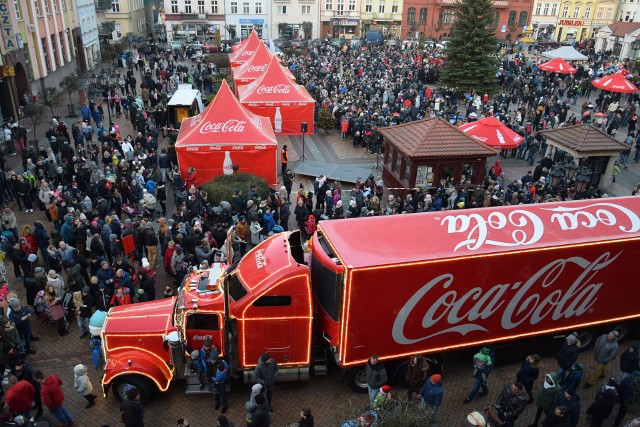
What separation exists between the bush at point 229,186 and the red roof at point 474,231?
7.81 metres

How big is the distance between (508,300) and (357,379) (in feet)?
10.6

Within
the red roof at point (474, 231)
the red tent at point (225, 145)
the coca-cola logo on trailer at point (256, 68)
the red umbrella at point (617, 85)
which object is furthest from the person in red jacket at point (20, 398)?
the red umbrella at point (617, 85)

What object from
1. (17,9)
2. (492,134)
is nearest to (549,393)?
(492,134)

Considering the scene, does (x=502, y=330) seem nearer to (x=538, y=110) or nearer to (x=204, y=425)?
(x=204, y=425)

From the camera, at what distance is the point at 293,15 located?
63.1 metres

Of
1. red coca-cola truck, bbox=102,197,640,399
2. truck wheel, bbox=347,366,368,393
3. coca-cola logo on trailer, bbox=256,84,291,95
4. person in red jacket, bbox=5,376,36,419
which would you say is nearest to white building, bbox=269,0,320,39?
coca-cola logo on trailer, bbox=256,84,291,95

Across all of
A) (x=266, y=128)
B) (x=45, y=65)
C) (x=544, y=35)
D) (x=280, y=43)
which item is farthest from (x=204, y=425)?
(x=544, y=35)

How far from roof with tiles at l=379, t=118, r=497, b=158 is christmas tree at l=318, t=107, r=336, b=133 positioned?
8.51 m

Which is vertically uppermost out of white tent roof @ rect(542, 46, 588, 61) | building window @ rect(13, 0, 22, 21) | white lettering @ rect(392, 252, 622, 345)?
Answer: building window @ rect(13, 0, 22, 21)

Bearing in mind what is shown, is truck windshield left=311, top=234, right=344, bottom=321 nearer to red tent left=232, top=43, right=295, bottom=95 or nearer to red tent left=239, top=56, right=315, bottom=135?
red tent left=239, top=56, right=315, bottom=135

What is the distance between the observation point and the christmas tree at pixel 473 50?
33031 mm

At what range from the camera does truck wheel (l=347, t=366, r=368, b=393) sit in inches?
373

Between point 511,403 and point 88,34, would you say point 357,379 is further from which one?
point 88,34

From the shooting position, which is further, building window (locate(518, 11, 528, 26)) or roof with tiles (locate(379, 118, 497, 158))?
building window (locate(518, 11, 528, 26))
